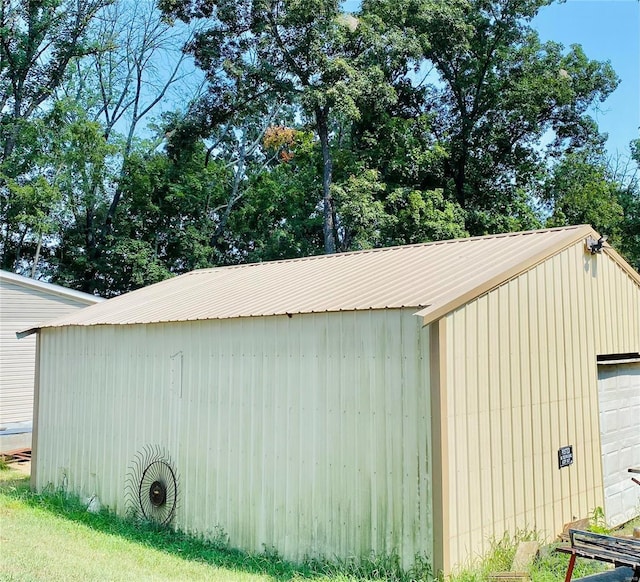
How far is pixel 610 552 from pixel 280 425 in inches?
130

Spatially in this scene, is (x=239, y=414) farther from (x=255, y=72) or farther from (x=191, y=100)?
(x=191, y=100)

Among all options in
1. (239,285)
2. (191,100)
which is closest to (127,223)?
(191,100)

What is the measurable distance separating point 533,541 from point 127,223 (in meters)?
20.8

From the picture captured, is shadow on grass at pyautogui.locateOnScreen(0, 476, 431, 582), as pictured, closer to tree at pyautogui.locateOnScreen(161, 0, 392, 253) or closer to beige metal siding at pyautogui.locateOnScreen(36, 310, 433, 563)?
beige metal siding at pyautogui.locateOnScreen(36, 310, 433, 563)

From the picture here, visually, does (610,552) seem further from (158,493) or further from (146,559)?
(158,493)

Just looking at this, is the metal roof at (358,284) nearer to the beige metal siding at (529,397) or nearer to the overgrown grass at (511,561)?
the beige metal siding at (529,397)

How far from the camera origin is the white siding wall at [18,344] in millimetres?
14141

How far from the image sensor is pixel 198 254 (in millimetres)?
23938

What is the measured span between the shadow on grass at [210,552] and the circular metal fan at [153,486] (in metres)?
0.16

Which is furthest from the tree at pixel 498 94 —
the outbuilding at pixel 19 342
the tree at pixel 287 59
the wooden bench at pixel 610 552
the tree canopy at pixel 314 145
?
the wooden bench at pixel 610 552

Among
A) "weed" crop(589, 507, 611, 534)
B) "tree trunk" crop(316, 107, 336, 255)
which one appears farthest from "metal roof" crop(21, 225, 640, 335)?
"tree trunk" crop(316, 107, 336, 255)

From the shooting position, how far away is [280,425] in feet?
22.1

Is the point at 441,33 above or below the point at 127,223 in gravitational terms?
above

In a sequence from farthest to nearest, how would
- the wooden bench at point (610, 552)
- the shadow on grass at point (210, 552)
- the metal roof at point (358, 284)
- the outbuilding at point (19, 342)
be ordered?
the outbuilding at point (19, 342)
the metal roof at point (358, 284)
the shadow on grass at point (210, 552)
the wooden bench at point (610, 552)
